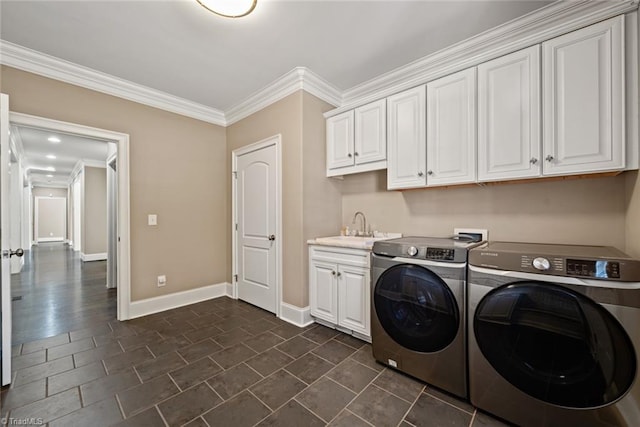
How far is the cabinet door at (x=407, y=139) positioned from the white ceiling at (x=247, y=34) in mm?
454

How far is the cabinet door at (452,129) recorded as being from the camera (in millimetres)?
2029

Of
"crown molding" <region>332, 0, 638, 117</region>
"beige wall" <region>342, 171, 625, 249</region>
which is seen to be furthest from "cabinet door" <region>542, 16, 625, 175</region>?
"beige wall" <region>342, 171, 625, 249</region>

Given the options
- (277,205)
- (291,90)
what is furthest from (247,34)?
(277,205)

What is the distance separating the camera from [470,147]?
204cm

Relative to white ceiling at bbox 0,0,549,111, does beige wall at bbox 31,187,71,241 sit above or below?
below

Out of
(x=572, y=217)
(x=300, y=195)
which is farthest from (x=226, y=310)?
(x=572, y=217)

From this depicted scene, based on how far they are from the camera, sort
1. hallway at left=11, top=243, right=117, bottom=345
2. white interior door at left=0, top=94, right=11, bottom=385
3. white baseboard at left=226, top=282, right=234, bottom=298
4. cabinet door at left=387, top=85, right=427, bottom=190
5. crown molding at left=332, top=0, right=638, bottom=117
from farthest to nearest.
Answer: white baseboard at left=226, top=282, right=234, bottom=298 → hallway at left=11, top=243, right=117, bottom=345 → cabinet door at left=387, top=85, right=427, bottom=190 → white interior door at left=0, top=94, right=11, bottom=385 → crown molding at left=332, top=0, right=638, bottom=117

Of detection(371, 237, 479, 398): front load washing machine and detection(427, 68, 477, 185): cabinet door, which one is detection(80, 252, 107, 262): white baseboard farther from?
detection(427, 68, 477, 185): cabinet door

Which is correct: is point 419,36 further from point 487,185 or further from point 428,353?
point 428,353

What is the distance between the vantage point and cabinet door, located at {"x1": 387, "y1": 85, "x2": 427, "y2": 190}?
90.0 inches

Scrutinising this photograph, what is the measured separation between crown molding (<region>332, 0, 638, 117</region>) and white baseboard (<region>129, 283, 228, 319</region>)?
300 centimetres

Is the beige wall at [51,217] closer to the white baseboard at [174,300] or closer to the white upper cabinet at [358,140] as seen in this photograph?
the white baseboard at [174,300]

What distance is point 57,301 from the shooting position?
3.48 metres

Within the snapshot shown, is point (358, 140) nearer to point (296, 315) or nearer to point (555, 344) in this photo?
point (296, 315)
